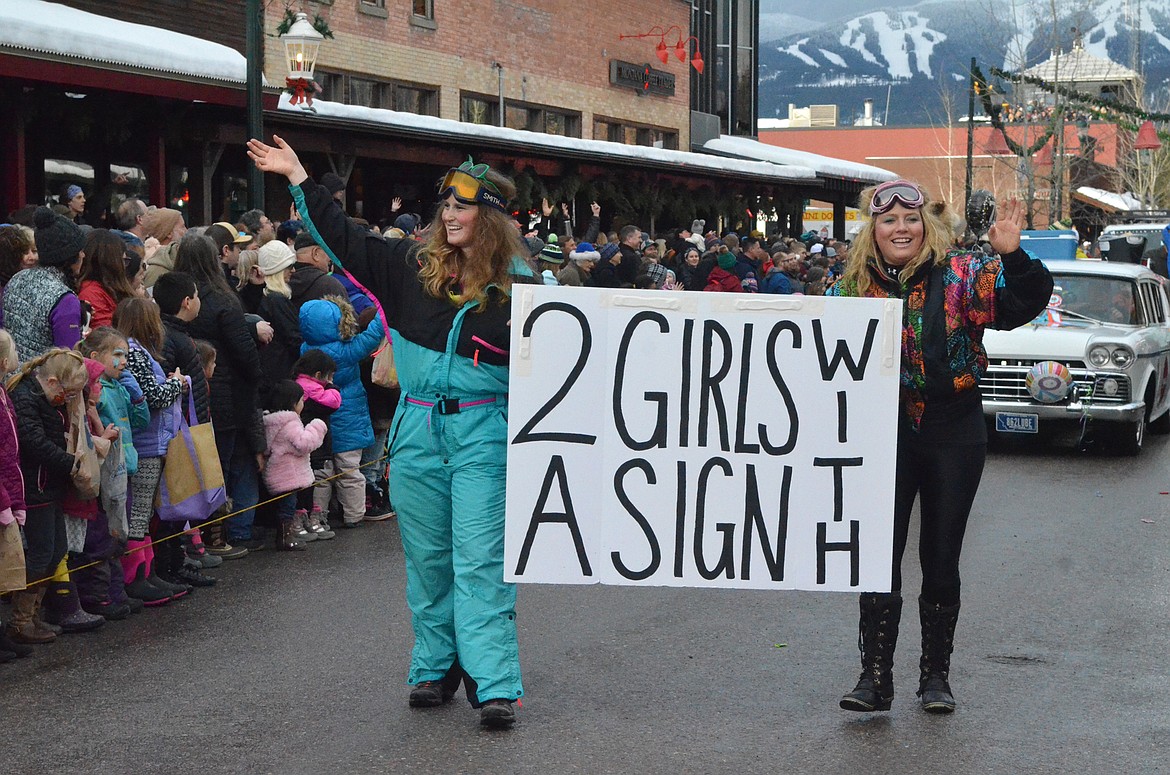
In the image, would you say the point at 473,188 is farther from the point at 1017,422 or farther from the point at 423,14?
the point at 423,14

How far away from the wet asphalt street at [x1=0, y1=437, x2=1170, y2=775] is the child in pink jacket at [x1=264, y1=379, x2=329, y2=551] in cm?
36

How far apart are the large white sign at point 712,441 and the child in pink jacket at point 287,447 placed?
4.12 meters

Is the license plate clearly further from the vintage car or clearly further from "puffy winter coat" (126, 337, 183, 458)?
"puffy winter coat" (126, 337, 183, 458)

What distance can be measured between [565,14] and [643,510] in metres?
27.7

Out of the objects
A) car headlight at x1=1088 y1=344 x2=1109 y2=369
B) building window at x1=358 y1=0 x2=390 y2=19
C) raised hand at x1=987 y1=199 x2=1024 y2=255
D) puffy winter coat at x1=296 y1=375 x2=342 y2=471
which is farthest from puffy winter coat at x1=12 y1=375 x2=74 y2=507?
building window at x1=358 y1=0 x2=390 y2=19

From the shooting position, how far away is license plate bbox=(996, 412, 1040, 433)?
533 inches

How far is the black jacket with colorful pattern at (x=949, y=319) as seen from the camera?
561cm

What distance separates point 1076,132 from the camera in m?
60.2

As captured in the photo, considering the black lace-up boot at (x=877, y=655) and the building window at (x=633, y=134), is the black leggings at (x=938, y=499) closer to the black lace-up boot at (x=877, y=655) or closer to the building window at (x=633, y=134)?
the black lace-up boot at (x=877, y=655)

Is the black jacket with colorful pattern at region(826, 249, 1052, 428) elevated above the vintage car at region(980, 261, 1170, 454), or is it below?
above

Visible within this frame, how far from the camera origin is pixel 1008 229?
545cm

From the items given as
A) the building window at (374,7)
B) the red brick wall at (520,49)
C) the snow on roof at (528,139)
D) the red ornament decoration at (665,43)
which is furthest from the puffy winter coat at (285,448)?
the red ornament decoration at (665,43)

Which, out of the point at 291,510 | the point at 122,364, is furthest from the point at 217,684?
the point at 291,510

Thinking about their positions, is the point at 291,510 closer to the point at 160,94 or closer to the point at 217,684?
the point at 217,684
